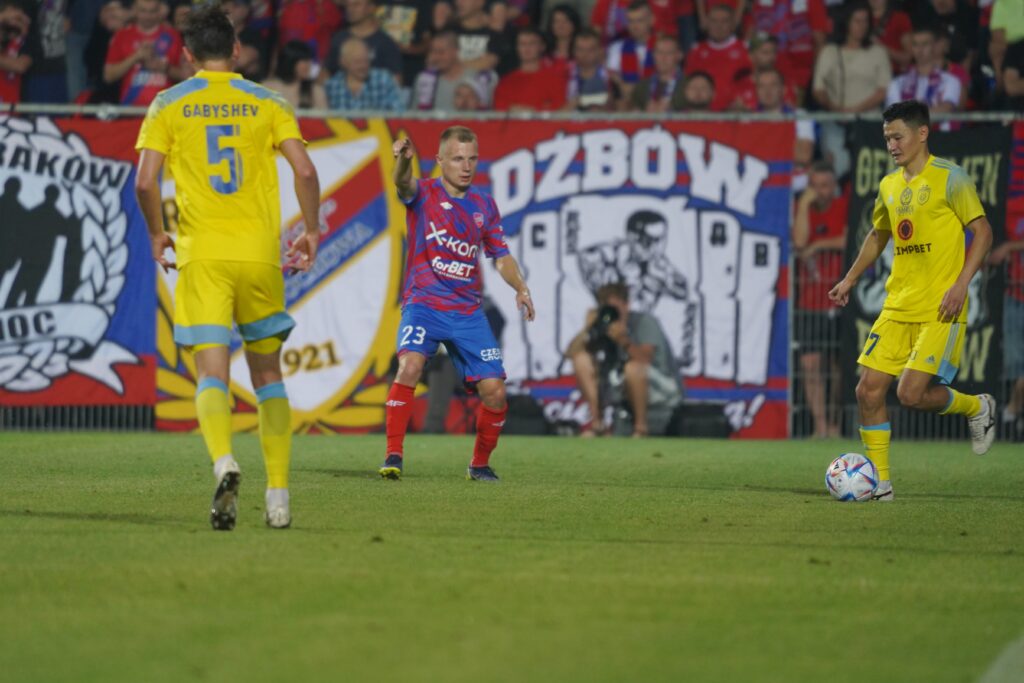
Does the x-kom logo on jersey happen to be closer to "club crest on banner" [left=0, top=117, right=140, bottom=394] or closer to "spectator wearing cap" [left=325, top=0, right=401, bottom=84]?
"club crest on banner" [left=0, top=117, right=140, bottom=394]

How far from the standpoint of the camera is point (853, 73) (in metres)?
17.7

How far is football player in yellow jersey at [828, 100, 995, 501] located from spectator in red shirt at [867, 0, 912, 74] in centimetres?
827

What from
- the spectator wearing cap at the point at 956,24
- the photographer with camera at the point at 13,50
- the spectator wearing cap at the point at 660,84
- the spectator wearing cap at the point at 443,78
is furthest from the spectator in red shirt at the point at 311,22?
the spectator wearing cap at the point at 956,24

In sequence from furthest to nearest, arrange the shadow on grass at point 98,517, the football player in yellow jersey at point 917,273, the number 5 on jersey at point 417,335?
the number 5 on jersey at point 417,335 → the football player in yellow jersey at point 917,273 → the shadow on grass at point 98,517

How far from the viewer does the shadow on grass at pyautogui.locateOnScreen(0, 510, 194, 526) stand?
795cm

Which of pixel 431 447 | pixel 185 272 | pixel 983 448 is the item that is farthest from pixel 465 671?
pixel 431 447

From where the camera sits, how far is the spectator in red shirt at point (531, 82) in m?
18.1

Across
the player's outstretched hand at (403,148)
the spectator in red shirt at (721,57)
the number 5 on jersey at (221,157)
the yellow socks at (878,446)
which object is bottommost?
the yellow socks at (878,446)

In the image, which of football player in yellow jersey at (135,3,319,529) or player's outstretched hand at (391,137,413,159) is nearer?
football player in yellow jersey at (135,3,319,529)

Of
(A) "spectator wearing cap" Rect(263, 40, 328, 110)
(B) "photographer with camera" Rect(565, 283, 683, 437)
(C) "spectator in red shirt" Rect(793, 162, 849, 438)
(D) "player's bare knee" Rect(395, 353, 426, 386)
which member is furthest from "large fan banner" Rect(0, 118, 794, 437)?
(D) "player's bare knee" Rect(395, 353, 426, 386)

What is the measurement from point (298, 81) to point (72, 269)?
3560 mm

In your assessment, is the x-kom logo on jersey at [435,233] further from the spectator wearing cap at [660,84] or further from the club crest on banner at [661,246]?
the spectator wearing cap at [660,84]

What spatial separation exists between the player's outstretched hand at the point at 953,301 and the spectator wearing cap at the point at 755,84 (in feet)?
25.8

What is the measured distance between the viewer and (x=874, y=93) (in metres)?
17.6
